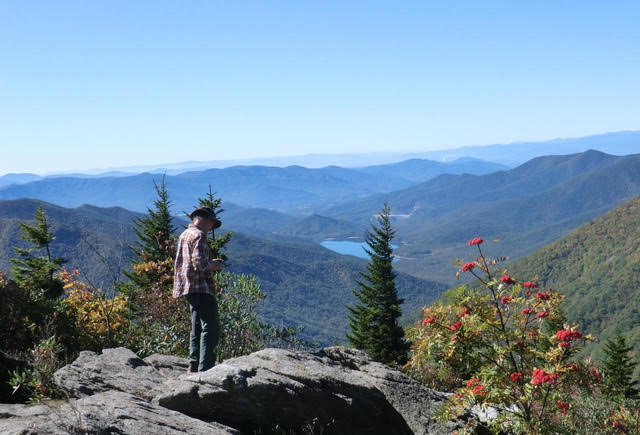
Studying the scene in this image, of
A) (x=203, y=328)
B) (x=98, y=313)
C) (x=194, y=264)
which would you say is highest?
(x=194, y=264)

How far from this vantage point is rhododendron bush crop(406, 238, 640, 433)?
5.27m

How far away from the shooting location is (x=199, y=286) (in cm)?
737

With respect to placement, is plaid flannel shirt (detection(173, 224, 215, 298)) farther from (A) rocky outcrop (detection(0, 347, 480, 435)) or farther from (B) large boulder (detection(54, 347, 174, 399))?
(A) rocky outcrop (detection(0, 347, 480, 435))

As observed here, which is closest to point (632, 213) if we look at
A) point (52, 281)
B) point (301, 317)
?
point (301, 317)

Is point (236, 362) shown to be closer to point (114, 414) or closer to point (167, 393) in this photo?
point (167, 393)

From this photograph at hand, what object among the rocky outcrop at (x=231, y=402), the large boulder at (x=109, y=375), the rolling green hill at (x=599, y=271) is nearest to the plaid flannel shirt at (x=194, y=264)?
the large boulder at (x=109, y=375)

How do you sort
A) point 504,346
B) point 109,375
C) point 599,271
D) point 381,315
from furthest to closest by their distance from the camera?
point 599,271 → point 381,315 → point 109,375 → point 504,346

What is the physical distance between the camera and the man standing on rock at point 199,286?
23.7ft

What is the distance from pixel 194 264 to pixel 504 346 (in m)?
4.51

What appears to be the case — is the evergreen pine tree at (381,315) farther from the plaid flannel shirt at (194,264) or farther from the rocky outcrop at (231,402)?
the plaid flannel shirt at (194,264)

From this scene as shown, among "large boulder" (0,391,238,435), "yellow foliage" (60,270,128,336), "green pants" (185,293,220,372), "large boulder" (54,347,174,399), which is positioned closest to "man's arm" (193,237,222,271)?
"green pants" (185,293,220,372)

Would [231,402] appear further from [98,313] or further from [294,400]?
[98,313]

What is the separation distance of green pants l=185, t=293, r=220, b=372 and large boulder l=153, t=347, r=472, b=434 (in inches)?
33.0

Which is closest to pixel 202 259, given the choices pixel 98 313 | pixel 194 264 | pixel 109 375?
pixel 194 264
